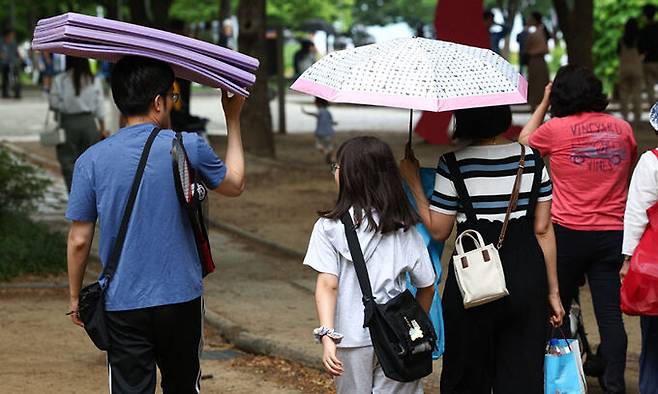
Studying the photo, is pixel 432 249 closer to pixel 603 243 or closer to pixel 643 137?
pixel 603 243

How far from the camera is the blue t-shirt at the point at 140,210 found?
4480mm

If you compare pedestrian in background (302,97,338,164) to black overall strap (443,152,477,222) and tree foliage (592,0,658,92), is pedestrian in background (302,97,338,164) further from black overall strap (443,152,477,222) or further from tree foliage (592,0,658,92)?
tree foliage (592,0,658,92)

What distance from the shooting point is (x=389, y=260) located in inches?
180

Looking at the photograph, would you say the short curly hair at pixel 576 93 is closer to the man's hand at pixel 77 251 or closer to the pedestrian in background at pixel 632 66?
the man's hand at pixel 77 251

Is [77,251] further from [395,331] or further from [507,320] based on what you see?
[507,320]

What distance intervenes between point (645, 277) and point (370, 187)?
144 cm

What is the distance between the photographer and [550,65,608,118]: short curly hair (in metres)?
6.37

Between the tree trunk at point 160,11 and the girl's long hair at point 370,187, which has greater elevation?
the girl's long hair at point 370,187

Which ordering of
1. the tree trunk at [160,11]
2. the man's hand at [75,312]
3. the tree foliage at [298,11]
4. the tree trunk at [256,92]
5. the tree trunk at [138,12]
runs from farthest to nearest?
the tree foliage at [298,11], the tree trunk at [160,11], the tree trunk at [138,12], the tree trunk at [256,92], the man's hand at [75,312]

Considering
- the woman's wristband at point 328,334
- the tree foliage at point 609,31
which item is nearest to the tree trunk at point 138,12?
the tree foliage at point 609,31

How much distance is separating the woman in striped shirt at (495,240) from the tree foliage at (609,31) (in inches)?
1145

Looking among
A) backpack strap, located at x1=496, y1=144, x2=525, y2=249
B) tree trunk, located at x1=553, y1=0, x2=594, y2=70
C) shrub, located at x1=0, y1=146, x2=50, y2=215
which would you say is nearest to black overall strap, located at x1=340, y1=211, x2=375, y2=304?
backpack strap, located at x1=496, y1=144, x2=525, y2=249

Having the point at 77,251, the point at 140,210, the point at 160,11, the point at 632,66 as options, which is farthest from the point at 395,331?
the point at 160,11

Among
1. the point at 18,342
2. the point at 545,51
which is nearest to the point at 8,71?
the point at 545,51
